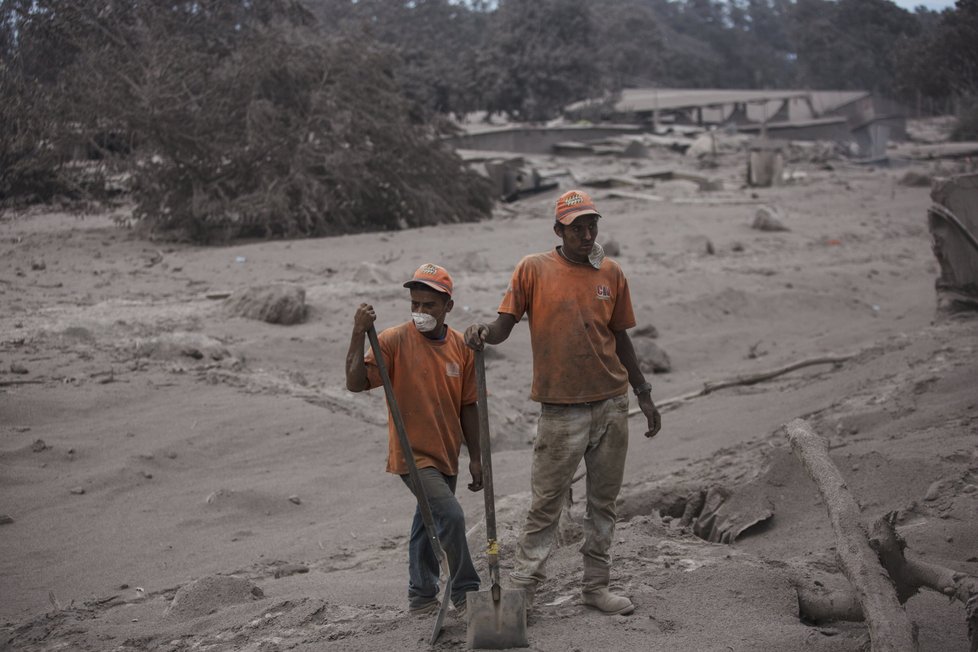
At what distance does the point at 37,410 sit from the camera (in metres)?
6.67

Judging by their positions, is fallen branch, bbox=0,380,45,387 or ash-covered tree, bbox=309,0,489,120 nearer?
fallen branch, bbox=0,380,45,387

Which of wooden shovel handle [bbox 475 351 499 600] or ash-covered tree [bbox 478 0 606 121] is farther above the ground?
ash-covered tree [bbox 478 0 606 121]

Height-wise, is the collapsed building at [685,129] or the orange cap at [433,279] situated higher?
the collapsed building at [685,129]

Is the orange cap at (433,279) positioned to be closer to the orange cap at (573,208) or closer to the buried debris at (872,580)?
the orange cap at (573,208)

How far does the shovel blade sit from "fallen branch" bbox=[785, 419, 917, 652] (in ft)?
3.41

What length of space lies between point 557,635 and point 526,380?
5.23 metres

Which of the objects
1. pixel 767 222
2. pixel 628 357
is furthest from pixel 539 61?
pixel 628 357

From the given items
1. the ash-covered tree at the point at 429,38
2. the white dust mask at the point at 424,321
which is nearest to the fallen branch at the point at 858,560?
the white dust mask at the point at 424,321

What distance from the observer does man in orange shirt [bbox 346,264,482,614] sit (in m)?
3.71

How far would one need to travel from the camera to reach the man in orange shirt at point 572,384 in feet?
12.0

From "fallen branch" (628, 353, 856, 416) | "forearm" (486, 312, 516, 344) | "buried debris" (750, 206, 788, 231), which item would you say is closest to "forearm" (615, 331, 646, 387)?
"forearm" (486, 312, 516, 344)

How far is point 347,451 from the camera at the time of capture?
6824 millimetres

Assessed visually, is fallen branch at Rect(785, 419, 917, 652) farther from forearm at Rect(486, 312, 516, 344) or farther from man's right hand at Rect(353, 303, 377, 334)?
man's right hand at Rect(353, 303, 377, 334)

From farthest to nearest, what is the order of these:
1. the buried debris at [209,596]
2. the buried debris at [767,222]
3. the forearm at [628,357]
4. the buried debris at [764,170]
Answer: the buried debris at [764,170]
the buried debris at [767,222]
the buried debris at [209,596]
the forearm at [628,357]
